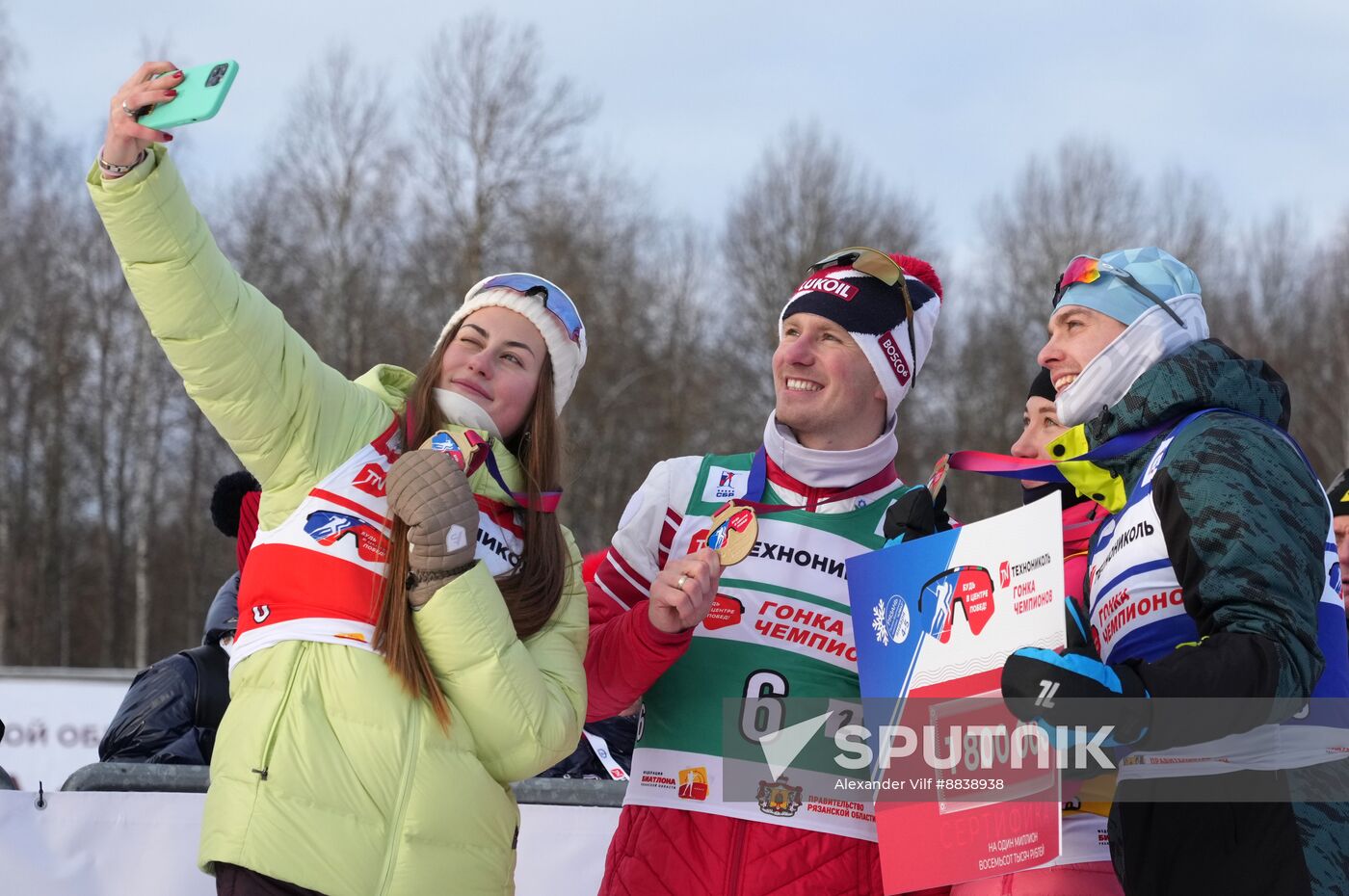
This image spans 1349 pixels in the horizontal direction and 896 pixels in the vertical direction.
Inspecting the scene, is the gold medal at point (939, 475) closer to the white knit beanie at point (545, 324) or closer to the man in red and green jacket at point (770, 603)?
the man in red and green jacket at point (770, 603)

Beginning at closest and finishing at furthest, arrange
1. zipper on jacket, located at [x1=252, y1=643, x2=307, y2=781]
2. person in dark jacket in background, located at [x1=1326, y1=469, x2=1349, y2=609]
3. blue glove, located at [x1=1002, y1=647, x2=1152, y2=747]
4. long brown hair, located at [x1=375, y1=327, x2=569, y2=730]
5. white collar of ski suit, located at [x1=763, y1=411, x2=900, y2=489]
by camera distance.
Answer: blue glove, located at [x1=1002, y1=647, x2=1152, y2=747] < zipper on jacket, located at [x1=252, y1=643, x2=307, y2=781] < long brown hair, located at [x1=375, y1=327, x2=569, y2=730] < white collar of ski suit, located at [x1=763, y1=411, x2=900, y2=489] < person in dark jacket in background, located at [x1=1326, y1=469, x2=1349, y2=609]

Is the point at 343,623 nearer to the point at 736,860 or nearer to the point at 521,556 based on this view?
the point at 521,556

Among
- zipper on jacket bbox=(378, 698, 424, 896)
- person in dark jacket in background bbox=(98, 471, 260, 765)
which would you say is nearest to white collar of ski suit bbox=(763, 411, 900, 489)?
zipper on jacket bbox=(378, 698, 424, 896)

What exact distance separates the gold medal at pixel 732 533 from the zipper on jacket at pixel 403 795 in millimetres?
802

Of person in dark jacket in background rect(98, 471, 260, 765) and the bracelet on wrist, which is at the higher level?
the bracelet on wrist

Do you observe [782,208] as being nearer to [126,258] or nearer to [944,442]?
[944,442]

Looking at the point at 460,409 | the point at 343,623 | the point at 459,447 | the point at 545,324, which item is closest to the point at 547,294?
the point at 545,324

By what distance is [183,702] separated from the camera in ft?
15.0

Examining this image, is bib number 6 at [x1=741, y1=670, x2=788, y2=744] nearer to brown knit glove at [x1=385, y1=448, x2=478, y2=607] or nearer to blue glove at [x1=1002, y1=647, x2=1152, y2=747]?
brown knit glove at [x1=385, y1=448, x2=478, y2=607]

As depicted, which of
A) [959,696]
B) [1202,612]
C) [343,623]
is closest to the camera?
[1202,612]

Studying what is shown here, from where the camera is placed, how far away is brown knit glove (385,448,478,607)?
2783mm

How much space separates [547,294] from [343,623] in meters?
1.10

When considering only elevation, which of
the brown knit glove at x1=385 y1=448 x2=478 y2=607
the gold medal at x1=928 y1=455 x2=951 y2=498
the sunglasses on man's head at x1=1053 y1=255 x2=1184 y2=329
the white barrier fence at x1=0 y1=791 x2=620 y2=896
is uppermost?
the sunglasses on man's head at x1=1053 y1=255 x2=1184 y2=329

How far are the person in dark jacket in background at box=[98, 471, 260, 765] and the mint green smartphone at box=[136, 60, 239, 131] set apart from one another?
6.73ft
